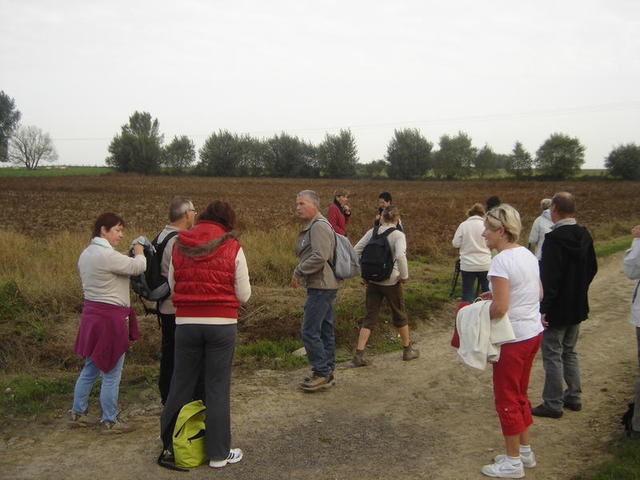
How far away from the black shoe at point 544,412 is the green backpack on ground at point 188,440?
302cm

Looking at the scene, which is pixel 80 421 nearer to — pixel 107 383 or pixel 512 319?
pixel 107 383

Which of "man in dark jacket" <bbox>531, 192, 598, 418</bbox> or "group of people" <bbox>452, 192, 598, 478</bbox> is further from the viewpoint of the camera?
"man in dark jacket" <bbox>531, 192, 598, 418</bbox>

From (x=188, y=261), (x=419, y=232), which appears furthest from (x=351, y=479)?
(x=419, y=232)

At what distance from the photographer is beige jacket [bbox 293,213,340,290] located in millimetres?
5574

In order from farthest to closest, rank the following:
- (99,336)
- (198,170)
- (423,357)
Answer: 1. (198,170)
2. (423,357)
3. (99,336)

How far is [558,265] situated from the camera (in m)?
4.97

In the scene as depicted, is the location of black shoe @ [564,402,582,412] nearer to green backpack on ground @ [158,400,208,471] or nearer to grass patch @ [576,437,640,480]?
grass patch @ [576,437,640,480]

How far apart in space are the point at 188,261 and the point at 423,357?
4.03 meters

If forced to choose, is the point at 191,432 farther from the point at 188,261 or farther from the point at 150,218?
the point at 150,218

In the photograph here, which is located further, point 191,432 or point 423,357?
point 423,357

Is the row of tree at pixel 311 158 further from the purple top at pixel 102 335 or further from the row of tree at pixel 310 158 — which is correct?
the purple top at pixel 102 335

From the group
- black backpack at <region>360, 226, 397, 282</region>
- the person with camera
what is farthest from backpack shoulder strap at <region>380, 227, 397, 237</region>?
the person with camera

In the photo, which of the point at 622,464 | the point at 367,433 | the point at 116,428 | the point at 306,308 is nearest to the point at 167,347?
the point at 116,428

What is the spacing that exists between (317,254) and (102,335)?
2.10 m
